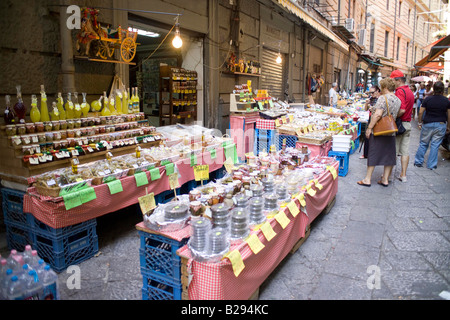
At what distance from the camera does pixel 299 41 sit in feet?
47.8

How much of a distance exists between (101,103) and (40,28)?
1.29 meters

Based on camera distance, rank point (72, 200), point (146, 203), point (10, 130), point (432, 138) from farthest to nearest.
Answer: point (432, 138), point (10, 130), point (72, 200), point (146, 203)

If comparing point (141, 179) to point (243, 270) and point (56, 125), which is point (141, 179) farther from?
point (243, 270)

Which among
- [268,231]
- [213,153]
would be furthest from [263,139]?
[268,231]

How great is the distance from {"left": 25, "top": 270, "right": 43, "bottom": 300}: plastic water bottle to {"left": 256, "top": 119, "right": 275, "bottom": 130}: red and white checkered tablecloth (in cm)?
624

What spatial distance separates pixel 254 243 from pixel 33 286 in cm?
163

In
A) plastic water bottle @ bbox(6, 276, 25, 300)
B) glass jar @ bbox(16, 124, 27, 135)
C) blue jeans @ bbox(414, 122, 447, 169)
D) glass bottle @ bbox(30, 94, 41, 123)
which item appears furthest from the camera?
blue jeans @ bbox(414, 122, 447, 169)

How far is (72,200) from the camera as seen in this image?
11.1ft

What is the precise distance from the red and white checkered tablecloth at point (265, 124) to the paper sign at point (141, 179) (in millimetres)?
4269

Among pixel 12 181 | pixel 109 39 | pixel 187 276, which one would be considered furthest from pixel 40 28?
pixel 187 276

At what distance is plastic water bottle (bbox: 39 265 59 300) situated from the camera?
7.65 feet

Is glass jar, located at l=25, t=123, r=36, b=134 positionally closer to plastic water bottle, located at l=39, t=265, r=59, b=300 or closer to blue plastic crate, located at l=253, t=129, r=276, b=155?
plastic water bottle, located at l=39, t=265, r=59, b=300

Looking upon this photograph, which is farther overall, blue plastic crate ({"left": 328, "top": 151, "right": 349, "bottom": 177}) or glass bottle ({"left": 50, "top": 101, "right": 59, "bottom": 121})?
blue plastic crate ({"left": 328, "top": 151, "right": 349, "bottom": 177})

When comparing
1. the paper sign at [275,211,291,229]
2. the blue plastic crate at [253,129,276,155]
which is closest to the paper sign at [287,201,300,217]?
the paper sign at [275,211,291,229]
